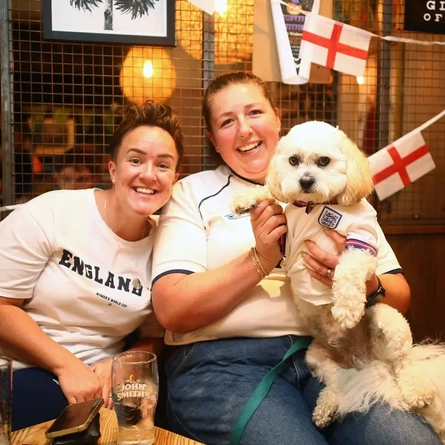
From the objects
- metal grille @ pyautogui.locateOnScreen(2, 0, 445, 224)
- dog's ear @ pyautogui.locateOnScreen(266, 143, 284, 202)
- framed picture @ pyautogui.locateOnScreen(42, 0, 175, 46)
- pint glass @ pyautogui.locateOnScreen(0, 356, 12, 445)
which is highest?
framed picture @ pyautogui.locateOnScreen(42, 0, 175, 46)

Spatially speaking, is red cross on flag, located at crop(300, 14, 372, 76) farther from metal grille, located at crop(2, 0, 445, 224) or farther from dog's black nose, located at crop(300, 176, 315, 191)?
dog's black nose, located at crop(300, 176, 315, 191)

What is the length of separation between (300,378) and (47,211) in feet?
3.00

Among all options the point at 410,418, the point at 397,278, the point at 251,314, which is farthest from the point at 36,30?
the point at 410,418

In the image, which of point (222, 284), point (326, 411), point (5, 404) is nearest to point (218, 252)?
point (222, 284)

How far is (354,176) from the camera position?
1373 millimetres

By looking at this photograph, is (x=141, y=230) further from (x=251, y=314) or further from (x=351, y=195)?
(x=351, y=195)

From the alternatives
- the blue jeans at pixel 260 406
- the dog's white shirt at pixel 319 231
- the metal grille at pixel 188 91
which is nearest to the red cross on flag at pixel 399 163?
the metal grille at pixel 188 91

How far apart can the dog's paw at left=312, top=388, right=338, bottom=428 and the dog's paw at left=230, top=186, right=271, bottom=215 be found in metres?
0.55

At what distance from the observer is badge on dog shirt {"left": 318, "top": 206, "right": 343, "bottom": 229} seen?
1421 mm

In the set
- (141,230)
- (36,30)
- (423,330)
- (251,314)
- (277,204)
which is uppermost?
(36,30)

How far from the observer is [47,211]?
64.7 inches

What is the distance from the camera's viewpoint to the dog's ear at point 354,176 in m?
1.37

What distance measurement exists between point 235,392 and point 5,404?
62 cm

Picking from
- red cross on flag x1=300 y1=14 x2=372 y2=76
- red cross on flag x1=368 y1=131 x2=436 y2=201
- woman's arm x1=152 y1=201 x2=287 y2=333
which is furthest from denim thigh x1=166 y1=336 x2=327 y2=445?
red cross on flag x1=300 y1=14 x2=372 y2=76
